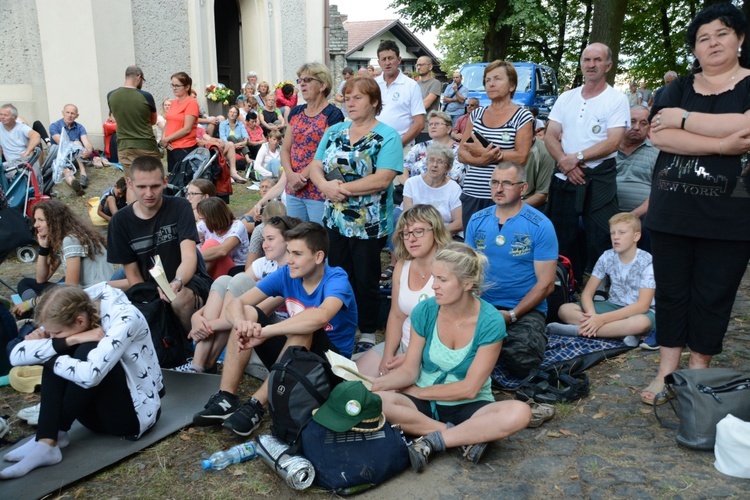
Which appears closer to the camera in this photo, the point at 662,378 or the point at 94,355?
the point at 94,355

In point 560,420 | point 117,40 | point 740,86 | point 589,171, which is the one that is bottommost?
point 560,420

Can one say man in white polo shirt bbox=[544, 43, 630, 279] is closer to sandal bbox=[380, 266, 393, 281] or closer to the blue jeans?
sandal bbox=[380, 266, 393, 281]

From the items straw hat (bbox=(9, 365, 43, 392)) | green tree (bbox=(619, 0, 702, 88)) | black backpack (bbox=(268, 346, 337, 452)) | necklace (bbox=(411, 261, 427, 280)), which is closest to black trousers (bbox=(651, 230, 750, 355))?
necklace (bbox=(411, 261, 427, 280))

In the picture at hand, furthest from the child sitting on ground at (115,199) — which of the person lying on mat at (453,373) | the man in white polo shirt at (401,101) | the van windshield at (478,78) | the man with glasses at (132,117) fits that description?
the van windshield at (478,78)

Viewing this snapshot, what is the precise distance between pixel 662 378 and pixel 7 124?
884 centimetres

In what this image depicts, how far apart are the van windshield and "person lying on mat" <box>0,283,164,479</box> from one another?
14.7 meters

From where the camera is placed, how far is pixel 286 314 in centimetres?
443

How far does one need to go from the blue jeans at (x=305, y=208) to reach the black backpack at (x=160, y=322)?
1.37 meters

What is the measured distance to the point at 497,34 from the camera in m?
24.4

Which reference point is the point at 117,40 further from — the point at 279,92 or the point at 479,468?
the point at 479,468

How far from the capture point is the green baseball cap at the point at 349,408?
114 inches

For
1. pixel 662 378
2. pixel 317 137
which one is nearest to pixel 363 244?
pixel 317 137

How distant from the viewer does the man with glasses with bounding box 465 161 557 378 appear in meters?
4.29

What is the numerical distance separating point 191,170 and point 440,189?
12.3ft
